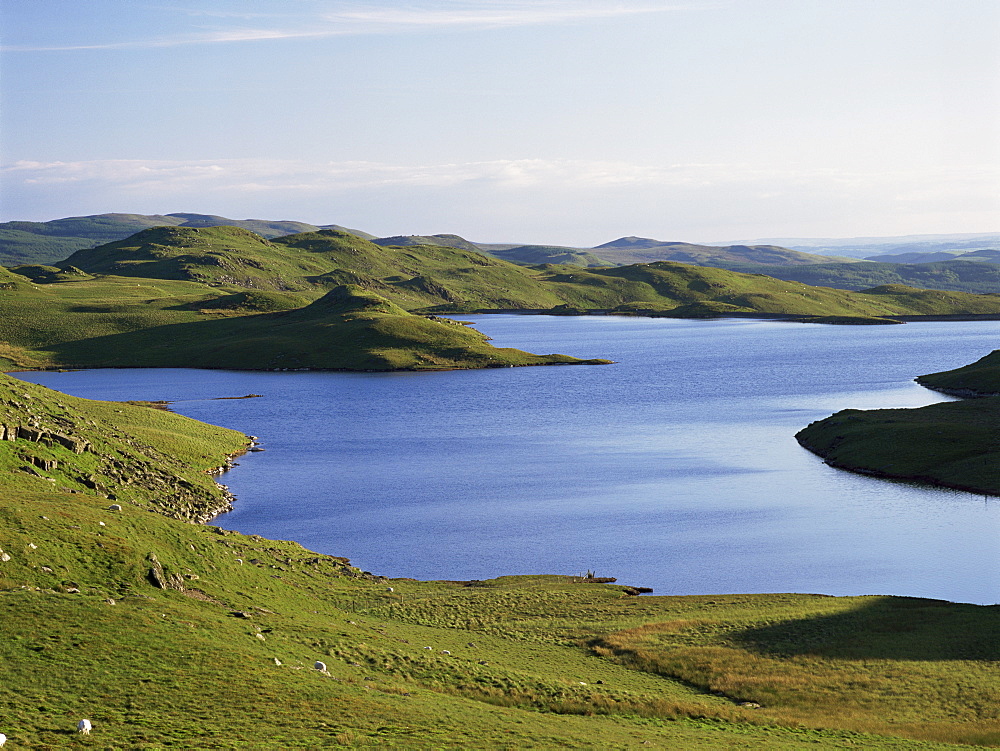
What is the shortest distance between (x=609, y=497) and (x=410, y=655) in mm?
46534

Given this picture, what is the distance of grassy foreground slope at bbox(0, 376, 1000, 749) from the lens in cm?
2877

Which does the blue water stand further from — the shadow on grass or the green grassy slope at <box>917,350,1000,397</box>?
the shadow on grass

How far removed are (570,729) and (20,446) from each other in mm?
45629

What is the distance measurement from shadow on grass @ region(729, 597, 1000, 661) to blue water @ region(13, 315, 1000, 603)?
732 cm

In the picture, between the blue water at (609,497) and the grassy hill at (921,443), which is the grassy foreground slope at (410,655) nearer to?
the blue water at (609,497)

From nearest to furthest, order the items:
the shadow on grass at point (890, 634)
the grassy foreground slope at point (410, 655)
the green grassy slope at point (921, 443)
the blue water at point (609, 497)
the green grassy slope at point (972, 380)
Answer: the grassy foreground slope at point (410, 655)
the shadow on grass at point (890, 634)
the blue water at point (609, 497)
the green grassy slope at point (921, 443)
the green grassy slope at point (972, 380)

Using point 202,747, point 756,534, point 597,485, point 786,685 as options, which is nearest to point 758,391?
point 597,485

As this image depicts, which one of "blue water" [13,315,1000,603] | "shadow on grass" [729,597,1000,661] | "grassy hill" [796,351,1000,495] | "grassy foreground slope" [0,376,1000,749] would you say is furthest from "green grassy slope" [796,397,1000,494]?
"grassy foreground slope" [0,376,1000,749]

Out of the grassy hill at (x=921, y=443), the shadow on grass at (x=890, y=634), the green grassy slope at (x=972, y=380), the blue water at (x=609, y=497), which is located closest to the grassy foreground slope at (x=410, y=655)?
the shadow on grass at (x=890, y=634)

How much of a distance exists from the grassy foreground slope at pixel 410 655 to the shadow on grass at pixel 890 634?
159mm

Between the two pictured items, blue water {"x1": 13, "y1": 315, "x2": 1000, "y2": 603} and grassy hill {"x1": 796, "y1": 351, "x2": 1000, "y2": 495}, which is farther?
grassy hill {"x1": 796, "y1": 351, "x2": 1000, "y2": 495}

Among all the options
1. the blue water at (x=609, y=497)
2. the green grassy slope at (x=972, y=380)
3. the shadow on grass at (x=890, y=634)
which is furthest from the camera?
the green grassy slope at (x=972, y=380)

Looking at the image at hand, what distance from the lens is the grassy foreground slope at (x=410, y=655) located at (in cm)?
2877

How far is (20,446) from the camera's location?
60.7m
